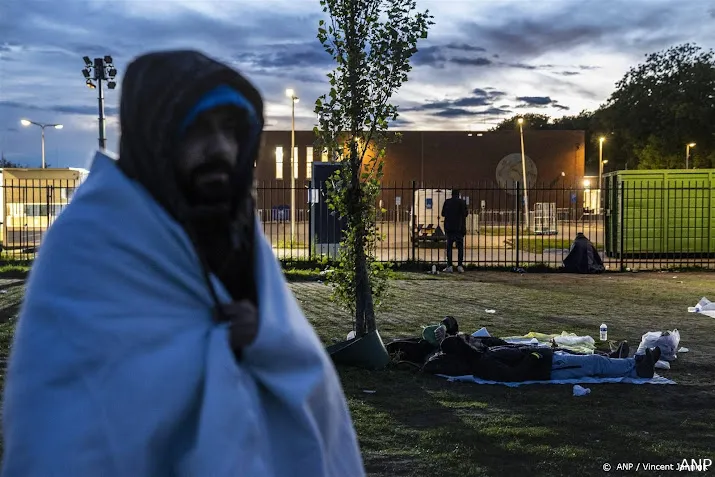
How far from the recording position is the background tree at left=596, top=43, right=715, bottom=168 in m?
43.4

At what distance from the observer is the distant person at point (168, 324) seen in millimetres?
1339

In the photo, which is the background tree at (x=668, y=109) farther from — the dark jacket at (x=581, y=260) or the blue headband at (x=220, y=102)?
the blue headband at (x=220, y=102)

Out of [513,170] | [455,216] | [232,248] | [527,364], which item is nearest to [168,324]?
[232,248]

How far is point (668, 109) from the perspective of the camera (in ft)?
147

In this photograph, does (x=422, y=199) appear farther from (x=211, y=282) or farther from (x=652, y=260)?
(x=211, y=282)

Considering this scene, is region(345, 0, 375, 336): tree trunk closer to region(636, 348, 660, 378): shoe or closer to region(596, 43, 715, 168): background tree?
region(636, 348, 660, 378): shoe

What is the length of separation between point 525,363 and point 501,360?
9.6 inches

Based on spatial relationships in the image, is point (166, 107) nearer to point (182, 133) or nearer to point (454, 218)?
point (182, 133)

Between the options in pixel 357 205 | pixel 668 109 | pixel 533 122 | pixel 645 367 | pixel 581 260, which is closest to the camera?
pixel 645 367

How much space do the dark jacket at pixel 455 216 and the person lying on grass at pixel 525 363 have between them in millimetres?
9410

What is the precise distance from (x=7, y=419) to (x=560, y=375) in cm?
619

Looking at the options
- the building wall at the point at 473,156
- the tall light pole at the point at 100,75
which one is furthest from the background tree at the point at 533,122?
the tall light pole at the point at 100,75

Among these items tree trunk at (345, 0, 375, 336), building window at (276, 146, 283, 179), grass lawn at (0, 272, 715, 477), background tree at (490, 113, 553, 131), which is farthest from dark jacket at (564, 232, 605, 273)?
background tree at (490, 113, 553, 131)

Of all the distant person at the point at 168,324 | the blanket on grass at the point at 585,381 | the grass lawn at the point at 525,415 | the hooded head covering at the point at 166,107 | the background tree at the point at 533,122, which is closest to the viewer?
the distant person at the point at 168,324
